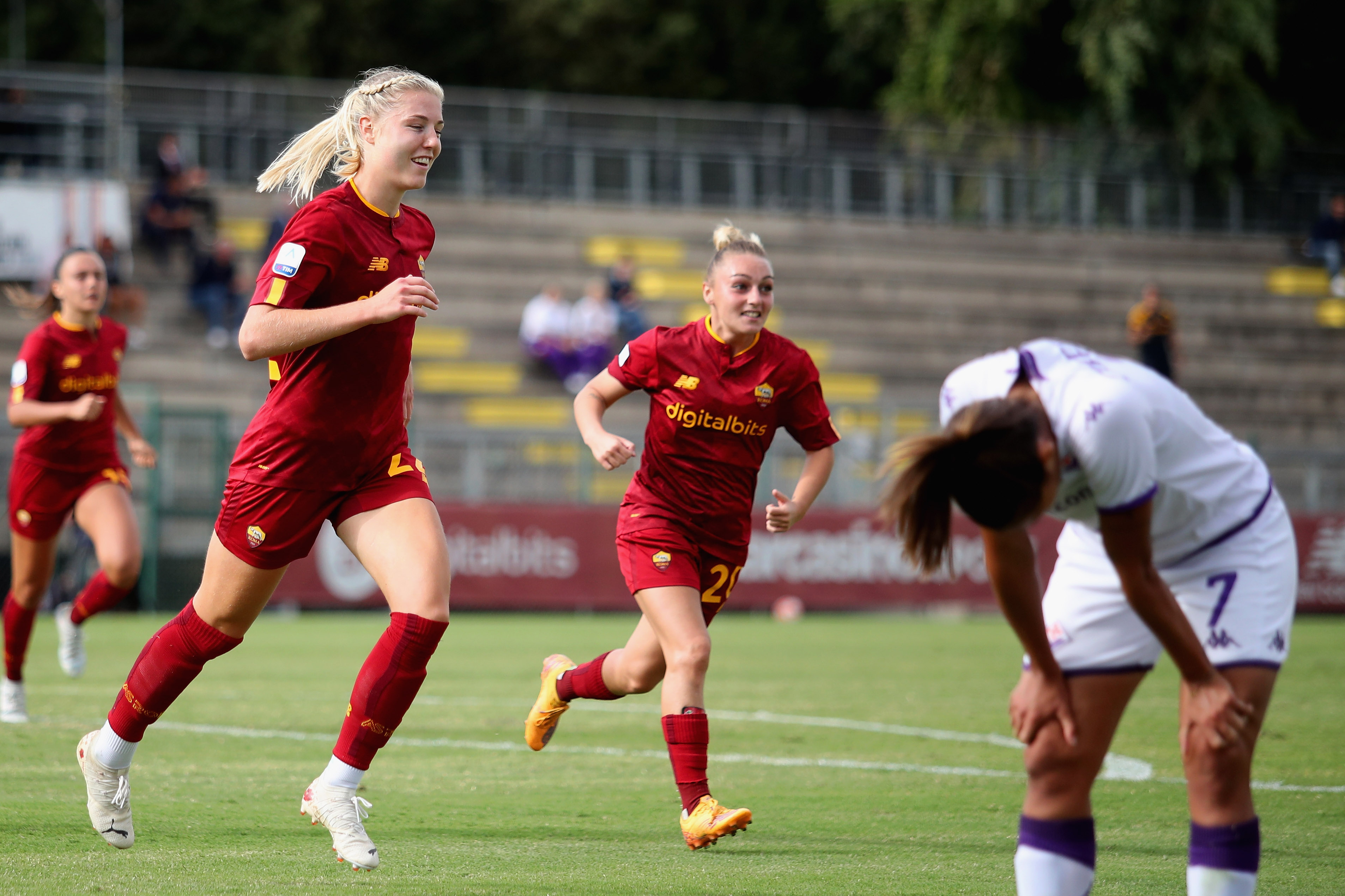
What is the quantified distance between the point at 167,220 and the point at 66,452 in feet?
48.7

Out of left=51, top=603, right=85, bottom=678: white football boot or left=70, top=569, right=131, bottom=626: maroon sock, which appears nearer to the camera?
left=70, top=569, right=131, bottom=626: maroon sock

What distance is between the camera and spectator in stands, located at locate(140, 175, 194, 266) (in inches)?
907

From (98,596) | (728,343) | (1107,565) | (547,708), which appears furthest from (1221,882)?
(98,596)

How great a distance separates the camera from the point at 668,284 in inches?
1011

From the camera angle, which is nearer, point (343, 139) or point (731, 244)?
point (343, 139)

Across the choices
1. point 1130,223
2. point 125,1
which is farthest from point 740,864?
point 125,1

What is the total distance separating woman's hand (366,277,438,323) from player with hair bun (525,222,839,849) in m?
1.39

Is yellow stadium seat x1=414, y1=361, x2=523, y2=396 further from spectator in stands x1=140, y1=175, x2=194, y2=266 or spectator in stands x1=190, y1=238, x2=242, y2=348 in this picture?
spectator in stands x1=140, y1=175, x2=194, y2=266

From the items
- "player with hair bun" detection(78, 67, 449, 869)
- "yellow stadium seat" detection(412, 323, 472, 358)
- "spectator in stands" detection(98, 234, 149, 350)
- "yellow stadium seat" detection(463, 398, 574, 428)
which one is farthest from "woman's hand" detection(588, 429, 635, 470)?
"yellow stadium seat" detection(412, 323, 472, 358)

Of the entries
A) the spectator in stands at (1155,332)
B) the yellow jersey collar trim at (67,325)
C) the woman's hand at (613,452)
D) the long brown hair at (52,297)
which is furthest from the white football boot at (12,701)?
the spectator in stands at (1155,332)

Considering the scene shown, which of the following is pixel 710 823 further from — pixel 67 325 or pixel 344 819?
pixel 67 325

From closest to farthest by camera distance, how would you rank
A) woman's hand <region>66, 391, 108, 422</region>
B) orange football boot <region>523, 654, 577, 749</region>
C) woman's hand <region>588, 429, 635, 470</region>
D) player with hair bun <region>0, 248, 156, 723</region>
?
woman's hand <region>588, 429, 635, 470</region> < orange football boot <region>523, 654, 577, 749</region> < woman's hand <region>66, 391, 108, 422</region> < player with hair bun <region>0, 248, 156, 723</region>

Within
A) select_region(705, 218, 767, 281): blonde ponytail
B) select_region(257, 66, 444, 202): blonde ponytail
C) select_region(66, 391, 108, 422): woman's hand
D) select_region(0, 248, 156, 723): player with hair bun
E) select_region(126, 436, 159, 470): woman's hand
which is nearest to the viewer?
select_region(257, 66, 444, 202): blonde ponytail

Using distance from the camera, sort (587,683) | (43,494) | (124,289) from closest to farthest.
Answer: (587,683) < (43,494) < (124,289)
